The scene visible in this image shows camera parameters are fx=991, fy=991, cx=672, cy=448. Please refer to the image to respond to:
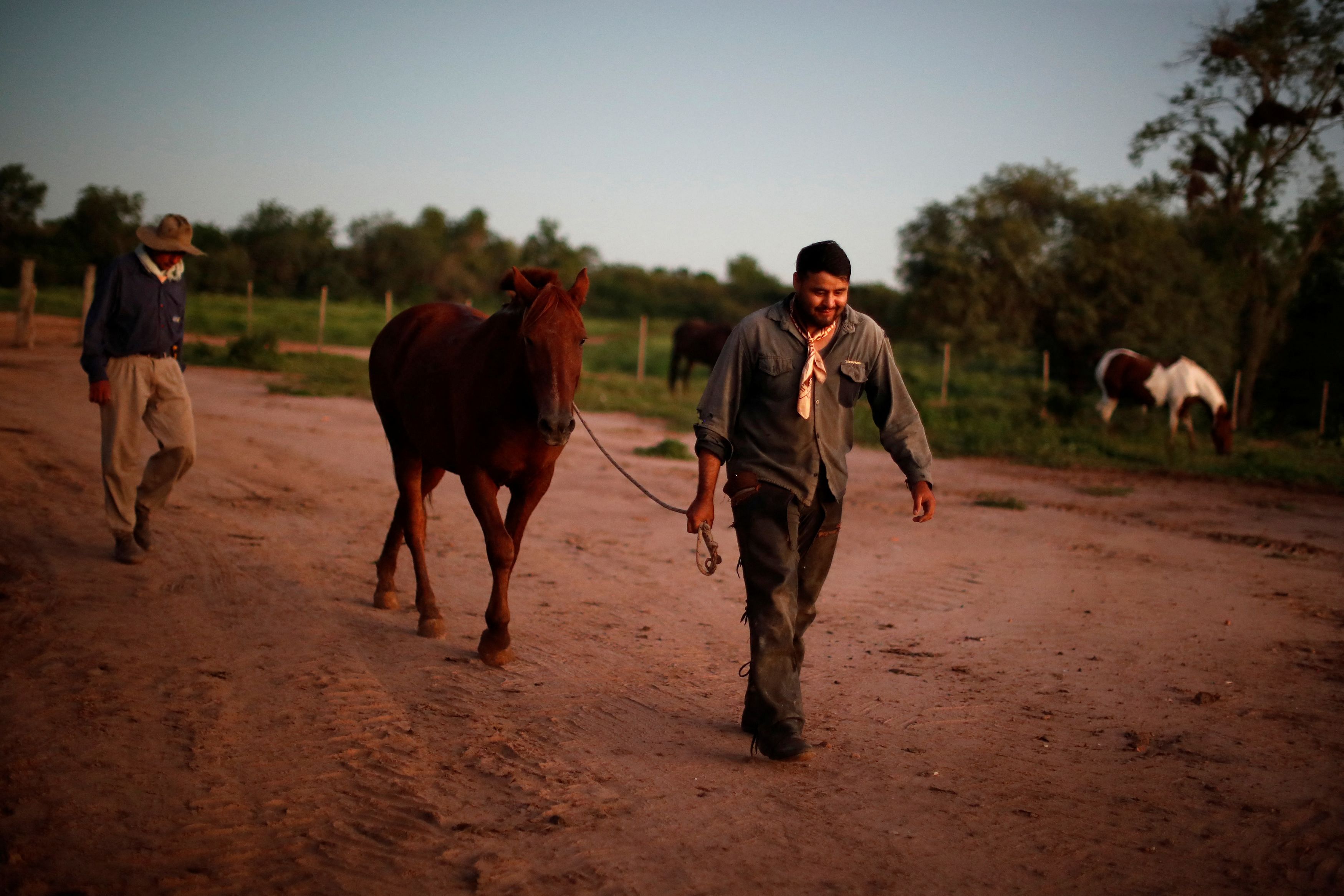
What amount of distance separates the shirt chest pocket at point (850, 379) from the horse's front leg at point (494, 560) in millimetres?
2031

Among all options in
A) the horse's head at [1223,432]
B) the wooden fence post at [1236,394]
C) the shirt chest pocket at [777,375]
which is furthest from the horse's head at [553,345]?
the wooden fence post at [1236,394]

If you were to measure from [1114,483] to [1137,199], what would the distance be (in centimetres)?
1619

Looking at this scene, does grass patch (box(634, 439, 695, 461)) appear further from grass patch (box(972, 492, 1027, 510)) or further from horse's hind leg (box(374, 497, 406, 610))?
horse's hind leg (box(374, 497, 406, 610))

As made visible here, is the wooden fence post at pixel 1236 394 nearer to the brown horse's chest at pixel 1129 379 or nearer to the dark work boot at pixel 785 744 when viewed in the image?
the brown horse's chest at pixel 1129 379

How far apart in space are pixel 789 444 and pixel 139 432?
193 inches

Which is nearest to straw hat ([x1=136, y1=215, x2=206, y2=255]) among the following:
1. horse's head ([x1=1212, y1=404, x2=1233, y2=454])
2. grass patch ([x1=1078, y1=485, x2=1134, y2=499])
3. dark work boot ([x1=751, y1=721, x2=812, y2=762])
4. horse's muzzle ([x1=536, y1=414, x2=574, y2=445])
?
horse's muzzle ([x1=536, y1=414, x2=574, y2=445])

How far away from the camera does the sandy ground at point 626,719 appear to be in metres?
3.13

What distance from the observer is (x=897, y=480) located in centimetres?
1284

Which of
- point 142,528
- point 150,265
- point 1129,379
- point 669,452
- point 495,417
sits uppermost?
point 1129,379

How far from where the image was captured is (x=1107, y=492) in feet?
40.7

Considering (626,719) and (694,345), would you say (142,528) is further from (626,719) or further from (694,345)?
(694,345)

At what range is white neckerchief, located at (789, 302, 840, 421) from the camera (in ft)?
13.1

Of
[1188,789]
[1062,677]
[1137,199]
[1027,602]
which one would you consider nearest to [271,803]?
[1188,789]

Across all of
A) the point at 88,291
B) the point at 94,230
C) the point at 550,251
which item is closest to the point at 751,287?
the point at 550,251
